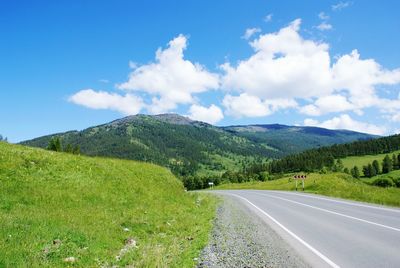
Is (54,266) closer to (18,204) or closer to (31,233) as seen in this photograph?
(31,233)

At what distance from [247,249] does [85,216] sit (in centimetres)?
720

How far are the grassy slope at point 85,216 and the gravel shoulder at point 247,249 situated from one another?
665 mm

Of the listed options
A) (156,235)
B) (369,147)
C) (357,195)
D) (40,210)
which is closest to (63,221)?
(40,210)

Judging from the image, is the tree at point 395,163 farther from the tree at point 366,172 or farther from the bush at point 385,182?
the bush at point 385,182

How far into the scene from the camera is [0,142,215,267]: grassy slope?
34.3 ft

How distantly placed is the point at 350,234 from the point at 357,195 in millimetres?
23236

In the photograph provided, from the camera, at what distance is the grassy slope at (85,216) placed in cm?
1047

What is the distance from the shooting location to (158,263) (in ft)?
32.3

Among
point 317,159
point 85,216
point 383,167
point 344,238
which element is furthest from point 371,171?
point 85,216

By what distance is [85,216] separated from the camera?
15406mm

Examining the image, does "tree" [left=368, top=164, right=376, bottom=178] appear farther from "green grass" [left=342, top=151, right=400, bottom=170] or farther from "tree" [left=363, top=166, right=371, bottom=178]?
"green grass" [left=342, top=151, right=400, bottom=170]

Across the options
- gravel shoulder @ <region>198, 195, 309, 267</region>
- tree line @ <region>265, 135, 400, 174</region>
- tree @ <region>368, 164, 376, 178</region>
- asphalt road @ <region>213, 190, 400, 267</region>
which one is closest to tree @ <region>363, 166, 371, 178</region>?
tree @ <region>368, 164, 376, 178</region>

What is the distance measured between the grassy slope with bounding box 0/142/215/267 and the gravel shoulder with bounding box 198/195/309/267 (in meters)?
0.67

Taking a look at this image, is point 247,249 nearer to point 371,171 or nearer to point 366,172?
point 371,171
